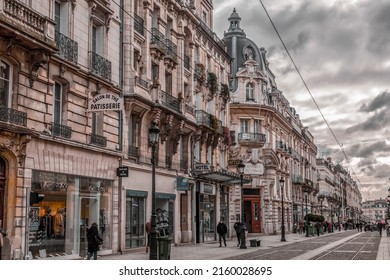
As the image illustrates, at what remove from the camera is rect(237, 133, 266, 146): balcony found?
1050 inches

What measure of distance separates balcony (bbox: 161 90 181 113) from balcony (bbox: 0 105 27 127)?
8.55 m

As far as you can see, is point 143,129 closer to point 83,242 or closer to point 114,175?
point 114,175

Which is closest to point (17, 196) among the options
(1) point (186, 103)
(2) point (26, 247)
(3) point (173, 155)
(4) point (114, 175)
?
(2) point (26, 247)

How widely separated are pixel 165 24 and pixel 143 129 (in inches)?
170

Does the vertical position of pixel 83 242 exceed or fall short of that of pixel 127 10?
it falls short

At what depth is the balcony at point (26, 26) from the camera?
11.9 meters

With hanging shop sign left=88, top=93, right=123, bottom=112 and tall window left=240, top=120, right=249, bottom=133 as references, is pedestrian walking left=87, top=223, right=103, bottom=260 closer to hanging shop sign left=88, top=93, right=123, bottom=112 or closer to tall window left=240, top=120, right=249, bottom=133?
hanging shop sign left=88, top=93, right=123, bottom=112

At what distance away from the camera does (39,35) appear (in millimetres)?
12961

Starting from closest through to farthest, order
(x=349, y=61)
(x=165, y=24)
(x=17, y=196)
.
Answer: (x=349, y=61) → (x=17, y=196) → (x=165, y=24)

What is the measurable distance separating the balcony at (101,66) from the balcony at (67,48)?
996mm

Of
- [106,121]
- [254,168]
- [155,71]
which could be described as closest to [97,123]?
[106,121]

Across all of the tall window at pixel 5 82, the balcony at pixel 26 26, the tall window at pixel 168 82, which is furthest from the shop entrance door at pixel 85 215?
the tall window at pixel 168 82

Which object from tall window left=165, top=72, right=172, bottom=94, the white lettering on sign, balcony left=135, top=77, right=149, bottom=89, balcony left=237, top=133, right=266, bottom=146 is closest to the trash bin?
balcony left=135, top=77, right=149, bottom=89

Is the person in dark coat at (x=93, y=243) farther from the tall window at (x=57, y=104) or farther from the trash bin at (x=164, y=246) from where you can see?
the tall window at (x=57, y=104)
